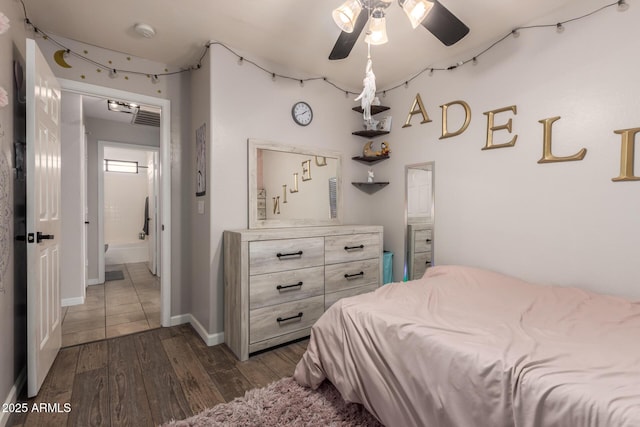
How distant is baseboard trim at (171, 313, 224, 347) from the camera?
2.44 meters

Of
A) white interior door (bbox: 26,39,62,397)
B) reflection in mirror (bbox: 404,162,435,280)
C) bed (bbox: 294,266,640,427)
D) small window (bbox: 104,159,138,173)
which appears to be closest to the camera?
bed (bbox: 294,266,640,427)

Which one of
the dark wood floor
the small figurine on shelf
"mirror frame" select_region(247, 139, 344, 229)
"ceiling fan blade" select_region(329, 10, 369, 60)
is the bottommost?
the dark wood floor

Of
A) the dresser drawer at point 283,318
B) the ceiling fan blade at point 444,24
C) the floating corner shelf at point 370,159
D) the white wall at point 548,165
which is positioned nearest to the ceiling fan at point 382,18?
the ceiling fan blade at point 444,24

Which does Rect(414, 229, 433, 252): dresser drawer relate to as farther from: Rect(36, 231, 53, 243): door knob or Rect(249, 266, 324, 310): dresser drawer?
Rect(36, 231, 53, 243): door knob

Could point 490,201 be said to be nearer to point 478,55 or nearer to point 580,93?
point 580,93

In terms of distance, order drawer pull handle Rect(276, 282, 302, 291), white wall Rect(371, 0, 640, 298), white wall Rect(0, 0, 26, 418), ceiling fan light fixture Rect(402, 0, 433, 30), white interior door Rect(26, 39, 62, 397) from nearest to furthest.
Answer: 1. ceiling fan light fixture Rect(402, 0, 433, 30)
2. white wall Rect(0, 0, 26, 418)
3. white interior door Rect(26, 39, 62, 397)
4. white wall Rect(371, 0, 640, 298)
5. drawer pull handle Rect(276, 282, 302, 291)

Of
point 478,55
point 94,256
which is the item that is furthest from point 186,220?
point 478,55

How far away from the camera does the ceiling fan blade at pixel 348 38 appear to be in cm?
166

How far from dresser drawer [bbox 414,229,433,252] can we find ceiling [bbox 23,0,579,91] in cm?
154

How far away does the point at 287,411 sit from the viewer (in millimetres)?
1589

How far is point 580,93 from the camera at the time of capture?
195 cm

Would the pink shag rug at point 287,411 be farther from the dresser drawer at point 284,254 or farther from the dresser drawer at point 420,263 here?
the dresser drawer at point 420,263

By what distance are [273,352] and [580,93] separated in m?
2.77

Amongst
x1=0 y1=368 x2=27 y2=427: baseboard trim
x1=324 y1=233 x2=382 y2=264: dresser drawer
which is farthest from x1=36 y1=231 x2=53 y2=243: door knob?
x1=324 y1=233 x2=382 y2=264: dresser drawer
